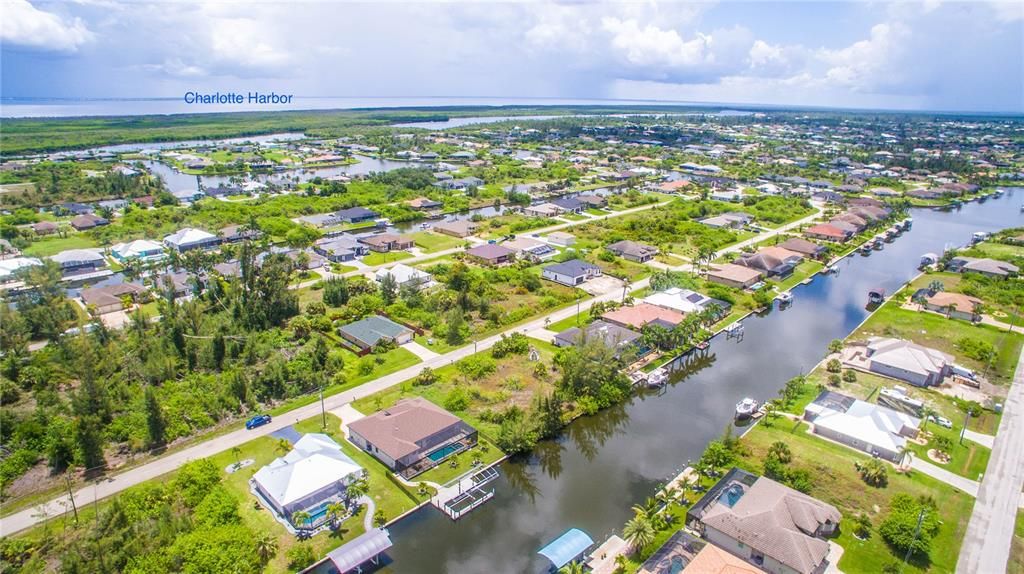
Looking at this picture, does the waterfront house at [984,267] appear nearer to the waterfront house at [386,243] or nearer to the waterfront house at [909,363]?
the waterfront house at [909,363]

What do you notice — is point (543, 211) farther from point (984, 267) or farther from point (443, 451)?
point (443, 451)

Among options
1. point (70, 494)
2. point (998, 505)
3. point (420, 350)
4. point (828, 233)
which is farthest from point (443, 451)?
point (828, 233)

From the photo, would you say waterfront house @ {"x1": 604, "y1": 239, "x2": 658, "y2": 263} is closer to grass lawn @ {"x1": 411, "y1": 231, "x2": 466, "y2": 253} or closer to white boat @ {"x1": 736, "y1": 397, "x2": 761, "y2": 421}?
grass lawn @ {"x1": 411, "y1": 231, "x2": 466, "y2": 253}

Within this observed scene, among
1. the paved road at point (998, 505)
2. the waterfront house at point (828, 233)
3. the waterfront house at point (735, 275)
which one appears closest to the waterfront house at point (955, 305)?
the waterfront house at point (735, 275)

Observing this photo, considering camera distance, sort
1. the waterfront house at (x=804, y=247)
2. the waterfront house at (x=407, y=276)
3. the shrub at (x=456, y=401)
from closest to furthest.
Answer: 1. the shrub at (x=456, y=401)
2. the waterfront house at (x=407, y=276)
3. the waterfront house at (x=804, y=247)

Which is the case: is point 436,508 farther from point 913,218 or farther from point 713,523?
point 913,218

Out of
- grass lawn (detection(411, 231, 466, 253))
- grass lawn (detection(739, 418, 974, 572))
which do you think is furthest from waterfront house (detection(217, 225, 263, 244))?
grass lawn (detection(739, 418, 974, 572))

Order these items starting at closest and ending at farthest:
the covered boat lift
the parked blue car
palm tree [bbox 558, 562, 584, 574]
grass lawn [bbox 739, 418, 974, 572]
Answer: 1. palm tree [bbox 558, 562, 584, 574]
2. the covered boat lift
3. grass lawn [bbox 739, 418, 974, 572]
4. the parked blue car
